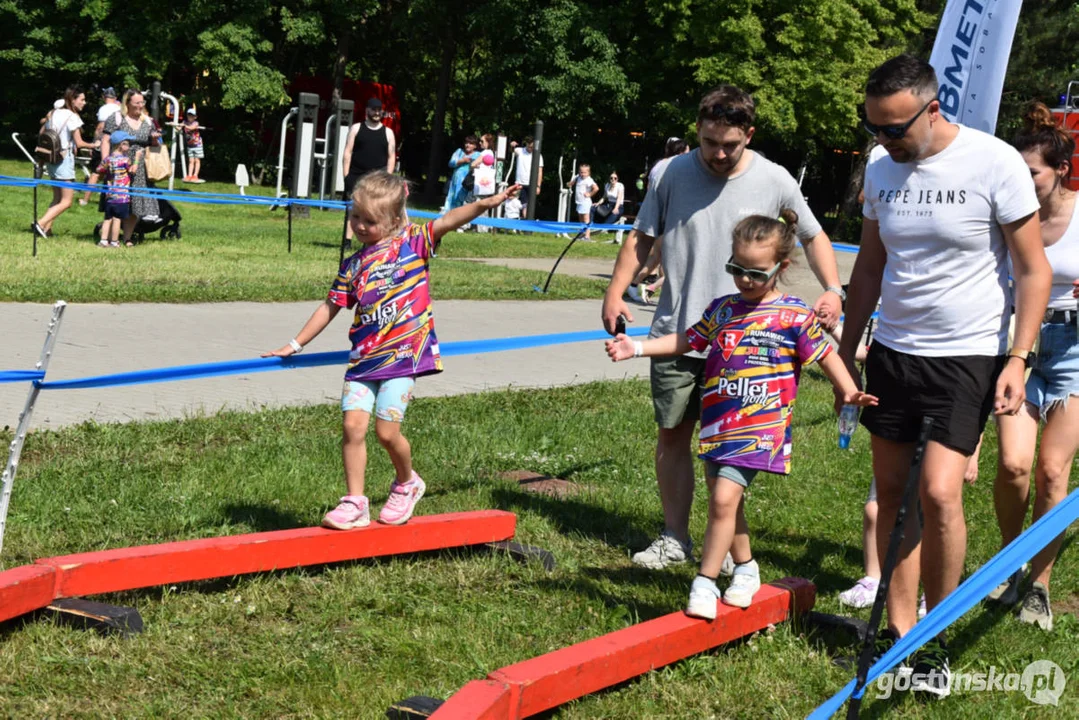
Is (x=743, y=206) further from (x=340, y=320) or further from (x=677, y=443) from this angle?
(x=340, y=320)

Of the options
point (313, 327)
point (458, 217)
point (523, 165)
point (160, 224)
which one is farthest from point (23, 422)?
point (523, 165)

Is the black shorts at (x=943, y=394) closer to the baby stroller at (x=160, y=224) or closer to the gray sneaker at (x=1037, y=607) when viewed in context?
the gray sneaker at (x=1037, y=607)

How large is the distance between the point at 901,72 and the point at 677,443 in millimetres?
2000

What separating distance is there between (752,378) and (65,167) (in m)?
16.2

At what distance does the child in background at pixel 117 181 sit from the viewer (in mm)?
15711

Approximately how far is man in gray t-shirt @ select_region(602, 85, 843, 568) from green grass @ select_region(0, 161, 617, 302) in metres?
7.53

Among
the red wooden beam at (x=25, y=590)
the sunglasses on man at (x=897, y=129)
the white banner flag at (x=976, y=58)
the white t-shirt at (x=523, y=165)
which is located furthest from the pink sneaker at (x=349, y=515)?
the white t-shirt at (x=523, y=165)

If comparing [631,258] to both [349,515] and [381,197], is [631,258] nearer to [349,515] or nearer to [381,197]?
[381,197]

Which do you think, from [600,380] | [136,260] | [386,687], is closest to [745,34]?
[136,260]

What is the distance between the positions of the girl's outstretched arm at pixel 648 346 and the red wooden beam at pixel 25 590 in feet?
6.59

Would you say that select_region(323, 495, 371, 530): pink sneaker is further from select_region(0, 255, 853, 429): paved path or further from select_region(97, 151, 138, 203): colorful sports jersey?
select_region(97, 151, 138, 203): colorful sports jersey

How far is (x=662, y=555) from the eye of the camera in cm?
541

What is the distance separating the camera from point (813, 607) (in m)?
5.05

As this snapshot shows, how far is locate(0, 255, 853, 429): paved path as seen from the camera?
791 cm
